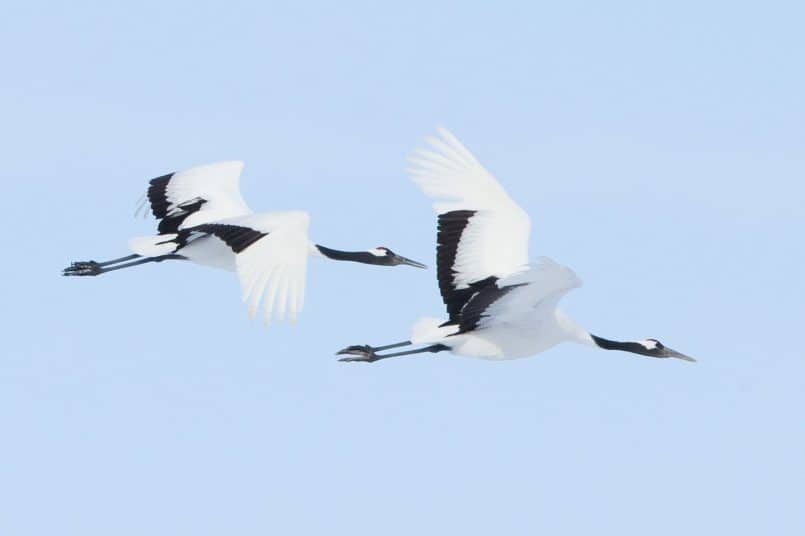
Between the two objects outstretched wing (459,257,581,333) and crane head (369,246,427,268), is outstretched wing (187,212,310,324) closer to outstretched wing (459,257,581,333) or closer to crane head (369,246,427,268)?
outstretched wing (459,257,581,333)

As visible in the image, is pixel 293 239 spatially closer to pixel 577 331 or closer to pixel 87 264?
pixel 577 331

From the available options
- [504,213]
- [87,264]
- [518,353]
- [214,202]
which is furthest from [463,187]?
[87,264]

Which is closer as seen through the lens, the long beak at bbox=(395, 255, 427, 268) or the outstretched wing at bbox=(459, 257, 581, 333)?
the outstretched wing at bbox=(459, 257, 581, 333)

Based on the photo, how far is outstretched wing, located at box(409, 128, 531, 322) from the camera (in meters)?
23.5

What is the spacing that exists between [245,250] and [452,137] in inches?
150

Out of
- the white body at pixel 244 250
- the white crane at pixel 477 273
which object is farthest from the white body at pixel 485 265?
the white body at pixel 244 250

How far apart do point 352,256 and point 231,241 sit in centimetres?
470

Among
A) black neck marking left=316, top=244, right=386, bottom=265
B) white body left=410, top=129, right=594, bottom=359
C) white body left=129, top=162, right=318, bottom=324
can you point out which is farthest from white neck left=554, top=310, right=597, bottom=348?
black neck marking left=316, top=244, right=386, bottom=265

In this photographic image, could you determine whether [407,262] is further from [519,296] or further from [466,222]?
[519,296]

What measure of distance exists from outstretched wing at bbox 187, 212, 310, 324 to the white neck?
336cm

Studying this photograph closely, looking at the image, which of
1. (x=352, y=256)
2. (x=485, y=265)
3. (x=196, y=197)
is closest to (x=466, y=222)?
(x=485, y=265)

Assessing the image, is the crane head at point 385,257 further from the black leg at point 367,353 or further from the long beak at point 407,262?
the black leg at point 367,353

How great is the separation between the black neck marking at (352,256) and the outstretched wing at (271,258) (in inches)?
149

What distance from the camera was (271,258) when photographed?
21172mm
